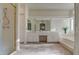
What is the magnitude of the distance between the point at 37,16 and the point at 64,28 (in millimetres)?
2176

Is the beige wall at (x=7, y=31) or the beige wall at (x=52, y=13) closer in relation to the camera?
the beige wall at (x=7, y=31)

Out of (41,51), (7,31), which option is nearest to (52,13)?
(41,51)

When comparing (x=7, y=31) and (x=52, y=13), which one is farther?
(x=52, y=13)

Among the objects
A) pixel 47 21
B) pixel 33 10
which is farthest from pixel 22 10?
pixel 47 21

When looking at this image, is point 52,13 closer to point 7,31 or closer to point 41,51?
point 41,51

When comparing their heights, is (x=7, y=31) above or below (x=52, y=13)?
below

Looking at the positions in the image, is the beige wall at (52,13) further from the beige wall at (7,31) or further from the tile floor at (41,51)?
the beige wall at (7,31)

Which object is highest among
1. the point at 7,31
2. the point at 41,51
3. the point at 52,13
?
the point at 52,13

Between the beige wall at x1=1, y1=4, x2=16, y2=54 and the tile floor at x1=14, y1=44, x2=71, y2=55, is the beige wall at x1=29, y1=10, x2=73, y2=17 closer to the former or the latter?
the tile floor at x1=14, y1=44, x2=71, y2=55

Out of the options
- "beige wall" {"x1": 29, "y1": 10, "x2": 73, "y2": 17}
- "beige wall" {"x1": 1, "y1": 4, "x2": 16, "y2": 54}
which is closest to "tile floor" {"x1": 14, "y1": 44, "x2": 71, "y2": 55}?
"beige wall" {"x1": 1, "y1": 4, "x2": 16, "y2": 54}

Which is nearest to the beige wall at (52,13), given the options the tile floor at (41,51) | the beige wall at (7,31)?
the tile floor at (41,51)

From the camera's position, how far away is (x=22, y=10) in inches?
349
